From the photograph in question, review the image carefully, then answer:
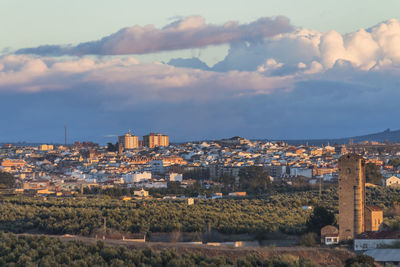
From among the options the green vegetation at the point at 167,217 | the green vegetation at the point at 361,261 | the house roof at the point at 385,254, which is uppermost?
the green vegetation at the point at 167,217

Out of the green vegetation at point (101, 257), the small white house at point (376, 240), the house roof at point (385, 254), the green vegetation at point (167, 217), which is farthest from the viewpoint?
the green vegetation at point (167, 217)

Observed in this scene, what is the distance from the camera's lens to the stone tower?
3197cm

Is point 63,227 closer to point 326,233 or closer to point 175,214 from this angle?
point 175,214

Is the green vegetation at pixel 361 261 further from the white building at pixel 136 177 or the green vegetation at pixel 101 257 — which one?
the white building at pixel 136 177

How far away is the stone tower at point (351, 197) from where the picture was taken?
31969mm

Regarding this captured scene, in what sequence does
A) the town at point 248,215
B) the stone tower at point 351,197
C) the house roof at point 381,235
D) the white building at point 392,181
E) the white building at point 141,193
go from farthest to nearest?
the white building at point 141,193 → the white building at point 392,181 → the stone tower at point 351,197 → the town at point 248,215 → the house roof at point 381,235

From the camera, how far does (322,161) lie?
115 m

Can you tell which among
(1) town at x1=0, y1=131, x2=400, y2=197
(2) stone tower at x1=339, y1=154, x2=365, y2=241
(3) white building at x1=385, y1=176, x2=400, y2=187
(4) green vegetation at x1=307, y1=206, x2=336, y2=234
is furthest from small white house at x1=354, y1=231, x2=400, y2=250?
(3) white building at x1=385, y1=176, x2=400, y2=187

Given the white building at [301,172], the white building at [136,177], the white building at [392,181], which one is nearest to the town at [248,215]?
the white building at [392,181]

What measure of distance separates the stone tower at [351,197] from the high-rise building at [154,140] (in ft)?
480

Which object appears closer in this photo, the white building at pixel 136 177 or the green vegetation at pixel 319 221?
the green vegetation at pixel 319 221

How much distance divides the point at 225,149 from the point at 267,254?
407 feet

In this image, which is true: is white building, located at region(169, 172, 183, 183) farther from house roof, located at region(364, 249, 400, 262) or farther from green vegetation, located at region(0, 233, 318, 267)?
green vegetation, located at region(0, 233, 318, 267)

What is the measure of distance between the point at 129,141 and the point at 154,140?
890 centimetres
